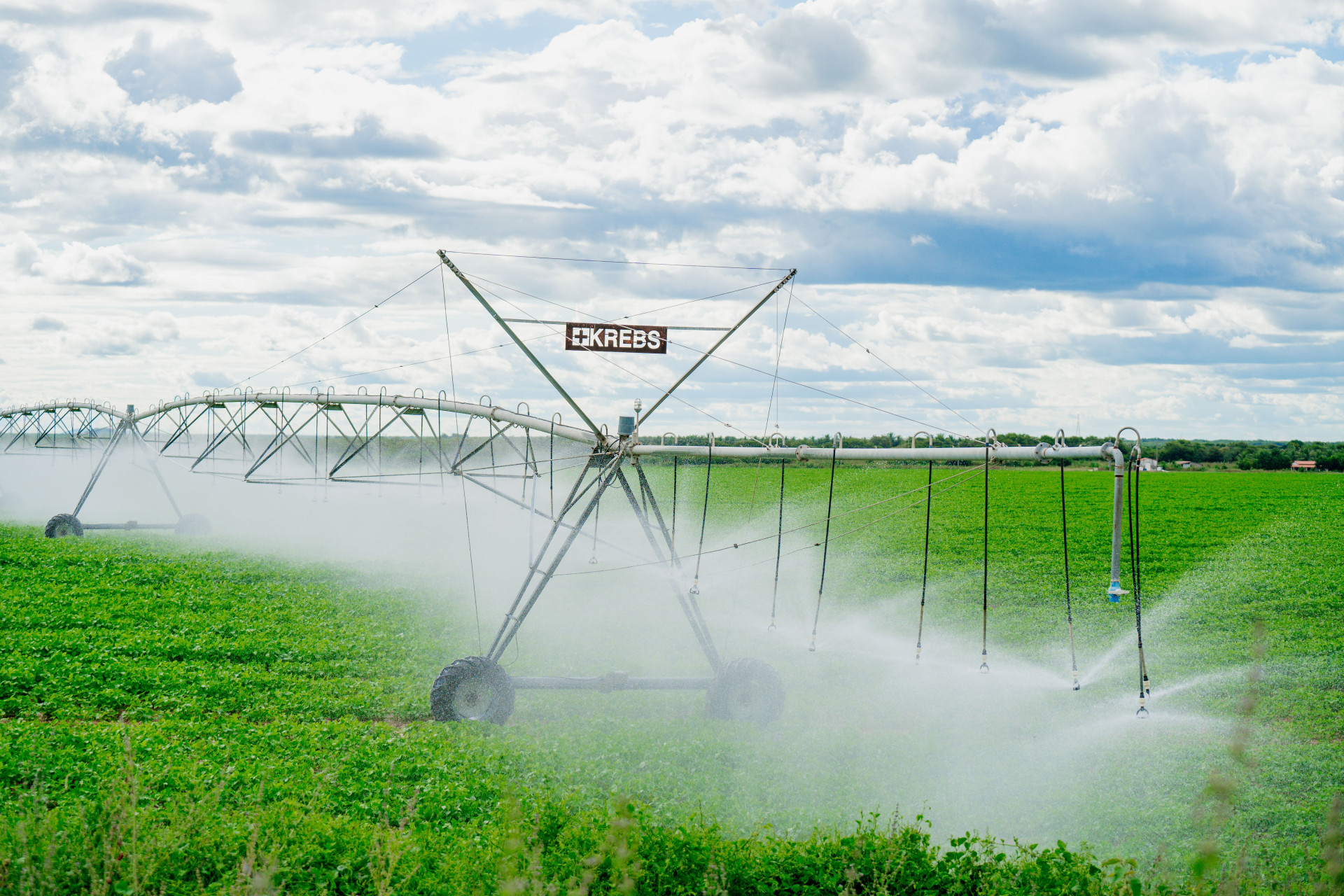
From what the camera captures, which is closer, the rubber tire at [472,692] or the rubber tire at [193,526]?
the rubber tire at [472,692]

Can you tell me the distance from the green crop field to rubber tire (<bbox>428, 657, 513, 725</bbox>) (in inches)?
18.5

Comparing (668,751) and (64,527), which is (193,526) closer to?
(64,527)

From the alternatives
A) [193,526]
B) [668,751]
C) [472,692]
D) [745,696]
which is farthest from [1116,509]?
[193,526]

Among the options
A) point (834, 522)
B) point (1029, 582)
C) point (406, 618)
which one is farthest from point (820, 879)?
point (834, 522)

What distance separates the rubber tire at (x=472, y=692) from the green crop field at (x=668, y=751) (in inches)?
18.5

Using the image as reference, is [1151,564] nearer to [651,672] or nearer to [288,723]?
[651,672]

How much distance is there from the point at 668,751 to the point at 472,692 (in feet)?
9.47

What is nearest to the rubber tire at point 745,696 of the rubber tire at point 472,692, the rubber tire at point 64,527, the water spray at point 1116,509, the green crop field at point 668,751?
the green crop field at point 668,751

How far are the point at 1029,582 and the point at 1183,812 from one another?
1573 cm

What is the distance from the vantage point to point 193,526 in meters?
33.5

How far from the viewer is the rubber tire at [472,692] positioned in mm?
11438

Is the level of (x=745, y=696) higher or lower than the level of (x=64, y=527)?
lower

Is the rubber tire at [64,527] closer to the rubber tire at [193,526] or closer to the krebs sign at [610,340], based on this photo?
the rubber tire at [193,526]

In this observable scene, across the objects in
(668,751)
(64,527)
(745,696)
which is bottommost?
(668,751)
